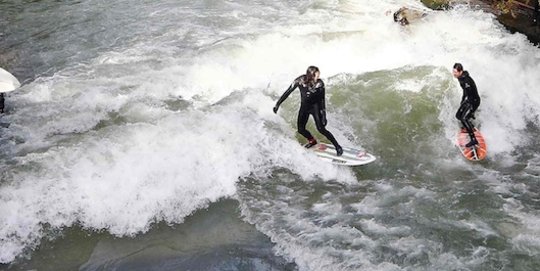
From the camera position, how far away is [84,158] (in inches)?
381

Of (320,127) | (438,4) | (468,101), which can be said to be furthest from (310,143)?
(438,4)

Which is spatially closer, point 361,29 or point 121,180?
point 121,180

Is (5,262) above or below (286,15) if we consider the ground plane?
below

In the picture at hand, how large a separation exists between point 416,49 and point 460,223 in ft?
24.6

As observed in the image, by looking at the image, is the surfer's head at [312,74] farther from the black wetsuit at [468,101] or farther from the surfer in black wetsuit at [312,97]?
the black wetsuit at [468,101]

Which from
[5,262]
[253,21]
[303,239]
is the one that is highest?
[253,21]

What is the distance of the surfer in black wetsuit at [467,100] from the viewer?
1014cm

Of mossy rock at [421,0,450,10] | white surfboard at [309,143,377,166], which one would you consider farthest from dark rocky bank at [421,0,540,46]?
white surfboard at [309,143,377,166]

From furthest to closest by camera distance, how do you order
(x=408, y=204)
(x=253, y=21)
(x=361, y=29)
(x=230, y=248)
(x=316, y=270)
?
(x=253, y=21) → (x=361, y=29) → (x=408, y=204) → (x=230, y=248) → (x=316, y=270)

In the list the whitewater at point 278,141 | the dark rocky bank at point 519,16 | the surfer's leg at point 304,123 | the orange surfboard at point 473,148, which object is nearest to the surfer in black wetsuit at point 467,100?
the orange surfboard at point 473,148

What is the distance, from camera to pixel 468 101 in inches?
410

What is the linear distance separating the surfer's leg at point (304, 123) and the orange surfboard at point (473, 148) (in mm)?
3153

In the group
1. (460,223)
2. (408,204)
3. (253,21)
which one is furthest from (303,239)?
(253,21)

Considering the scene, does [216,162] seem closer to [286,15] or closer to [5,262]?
[5,262]
